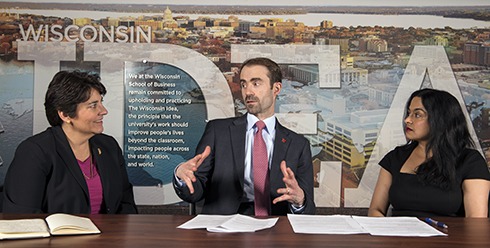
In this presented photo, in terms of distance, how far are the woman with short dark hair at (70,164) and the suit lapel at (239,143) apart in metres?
0.66

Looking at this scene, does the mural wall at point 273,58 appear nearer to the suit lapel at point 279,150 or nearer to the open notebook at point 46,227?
the suit lapel at point 279,150

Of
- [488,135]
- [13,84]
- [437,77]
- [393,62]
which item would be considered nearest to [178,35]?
[13,84]

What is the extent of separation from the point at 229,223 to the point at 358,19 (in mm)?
2553

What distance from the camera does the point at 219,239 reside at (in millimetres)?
2371

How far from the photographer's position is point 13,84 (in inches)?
184

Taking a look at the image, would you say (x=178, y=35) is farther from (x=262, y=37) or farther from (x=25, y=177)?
(x=25, y=177)

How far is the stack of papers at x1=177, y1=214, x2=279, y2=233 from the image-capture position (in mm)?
2539

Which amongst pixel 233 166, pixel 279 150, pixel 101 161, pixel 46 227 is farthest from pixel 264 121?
pixel 46 227

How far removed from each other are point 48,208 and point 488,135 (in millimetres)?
3129

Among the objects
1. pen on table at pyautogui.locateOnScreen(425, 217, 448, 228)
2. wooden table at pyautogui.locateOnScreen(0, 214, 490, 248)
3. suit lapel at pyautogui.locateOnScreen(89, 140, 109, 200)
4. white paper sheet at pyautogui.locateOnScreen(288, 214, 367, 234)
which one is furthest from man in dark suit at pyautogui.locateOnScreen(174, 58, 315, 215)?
wooden table at pyautogui.locateOnScreen(0, 214, 490, 248)

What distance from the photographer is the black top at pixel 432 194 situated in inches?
137

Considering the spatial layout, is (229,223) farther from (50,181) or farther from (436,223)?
(50,181)

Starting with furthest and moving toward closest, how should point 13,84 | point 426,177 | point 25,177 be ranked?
point 13,84
point 426,177
point 25,177

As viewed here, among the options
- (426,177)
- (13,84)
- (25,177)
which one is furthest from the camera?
(13,84)
